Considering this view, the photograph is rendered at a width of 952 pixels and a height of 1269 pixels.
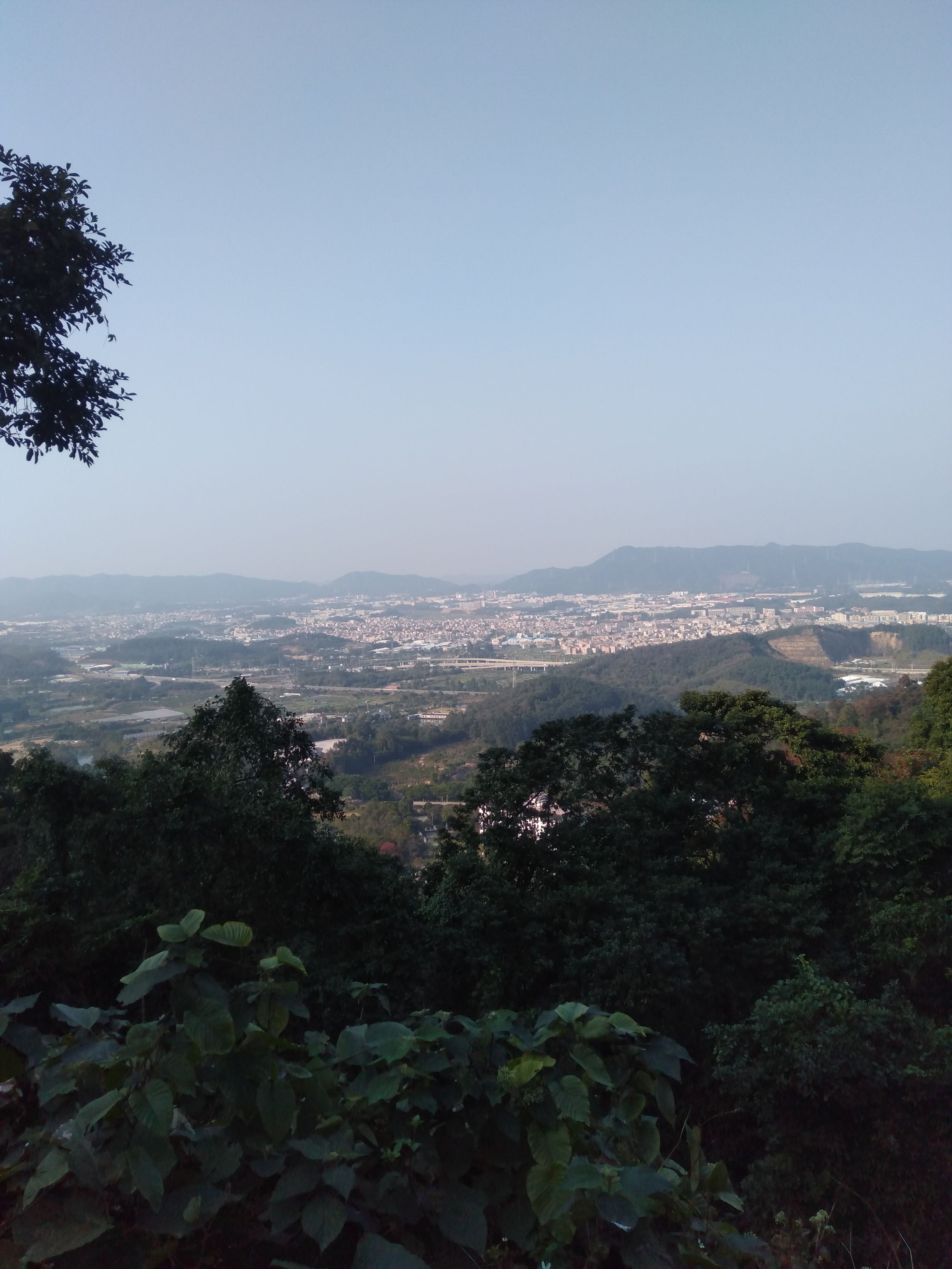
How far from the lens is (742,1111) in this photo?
459 centimetres

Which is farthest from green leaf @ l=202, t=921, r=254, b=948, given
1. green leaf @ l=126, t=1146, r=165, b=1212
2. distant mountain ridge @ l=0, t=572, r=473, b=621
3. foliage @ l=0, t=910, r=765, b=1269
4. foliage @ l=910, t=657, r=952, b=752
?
distant mountain ridge @ l=0, t=572, r=473, b=621

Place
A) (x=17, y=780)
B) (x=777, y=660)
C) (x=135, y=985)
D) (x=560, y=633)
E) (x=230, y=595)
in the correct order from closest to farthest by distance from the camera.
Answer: (x=135, y=985)
(x=17, y=780)
(x=777, y=660)
(x=560, y=633)
(x=230, y=595)

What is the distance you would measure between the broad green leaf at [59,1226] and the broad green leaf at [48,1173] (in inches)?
0.9

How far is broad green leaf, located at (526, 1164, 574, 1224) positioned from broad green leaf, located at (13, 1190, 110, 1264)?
58 cm

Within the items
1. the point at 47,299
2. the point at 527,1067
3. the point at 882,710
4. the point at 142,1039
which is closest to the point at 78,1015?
A: the point at 142,1039

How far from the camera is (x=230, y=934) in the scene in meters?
1.16

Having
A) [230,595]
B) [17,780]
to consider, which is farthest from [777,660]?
[230,595]

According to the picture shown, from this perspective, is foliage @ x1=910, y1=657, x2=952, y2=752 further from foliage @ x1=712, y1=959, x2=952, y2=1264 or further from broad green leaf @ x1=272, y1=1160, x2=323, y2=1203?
broad green leaf @ x1=272, y1=1160, x2=323, y2=1203

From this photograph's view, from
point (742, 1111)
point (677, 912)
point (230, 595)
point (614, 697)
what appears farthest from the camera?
point (230, 595)

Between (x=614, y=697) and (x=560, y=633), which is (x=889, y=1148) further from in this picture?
A: (x=560, y=633)

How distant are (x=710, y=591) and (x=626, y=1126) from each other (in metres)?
77.3

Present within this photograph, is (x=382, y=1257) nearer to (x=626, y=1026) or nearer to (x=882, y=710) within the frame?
(x=626, y=1026)

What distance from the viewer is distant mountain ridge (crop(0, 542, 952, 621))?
53.8m

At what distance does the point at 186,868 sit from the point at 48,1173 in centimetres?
580
